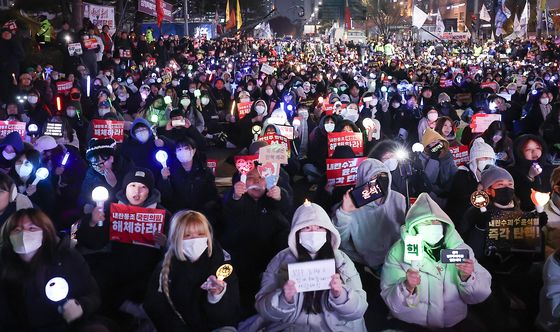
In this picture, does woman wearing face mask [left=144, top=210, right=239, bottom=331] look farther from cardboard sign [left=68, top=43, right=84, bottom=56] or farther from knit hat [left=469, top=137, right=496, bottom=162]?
cardboard sign [left=68, top=43, right=84, bottom=56]

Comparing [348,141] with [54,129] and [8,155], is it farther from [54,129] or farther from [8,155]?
[8,155]

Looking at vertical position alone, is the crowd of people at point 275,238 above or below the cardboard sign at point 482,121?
below

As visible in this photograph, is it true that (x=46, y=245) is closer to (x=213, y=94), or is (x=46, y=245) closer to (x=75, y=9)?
(x=213, y=94)

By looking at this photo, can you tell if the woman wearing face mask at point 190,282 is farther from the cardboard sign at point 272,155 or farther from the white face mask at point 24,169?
the white face mask at point 24,169

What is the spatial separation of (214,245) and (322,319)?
0.93 m

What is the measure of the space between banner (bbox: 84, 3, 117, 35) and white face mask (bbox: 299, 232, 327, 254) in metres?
21.5

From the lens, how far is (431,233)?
4.23 m

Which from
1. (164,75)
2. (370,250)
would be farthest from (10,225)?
(164,75)

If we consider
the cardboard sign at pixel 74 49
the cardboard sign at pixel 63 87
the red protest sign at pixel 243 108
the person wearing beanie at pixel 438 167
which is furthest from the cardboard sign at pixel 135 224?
the cardboard sign at pixel 74 49

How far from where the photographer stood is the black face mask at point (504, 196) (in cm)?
508

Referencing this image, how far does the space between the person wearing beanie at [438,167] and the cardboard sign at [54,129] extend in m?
5.23

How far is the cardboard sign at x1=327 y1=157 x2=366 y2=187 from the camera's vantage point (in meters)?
6.89

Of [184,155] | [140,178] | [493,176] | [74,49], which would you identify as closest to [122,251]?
[140,178]

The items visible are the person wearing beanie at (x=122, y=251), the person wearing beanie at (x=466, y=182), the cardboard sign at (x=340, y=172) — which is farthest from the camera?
the cardboard sign at (x=340, y=172)
